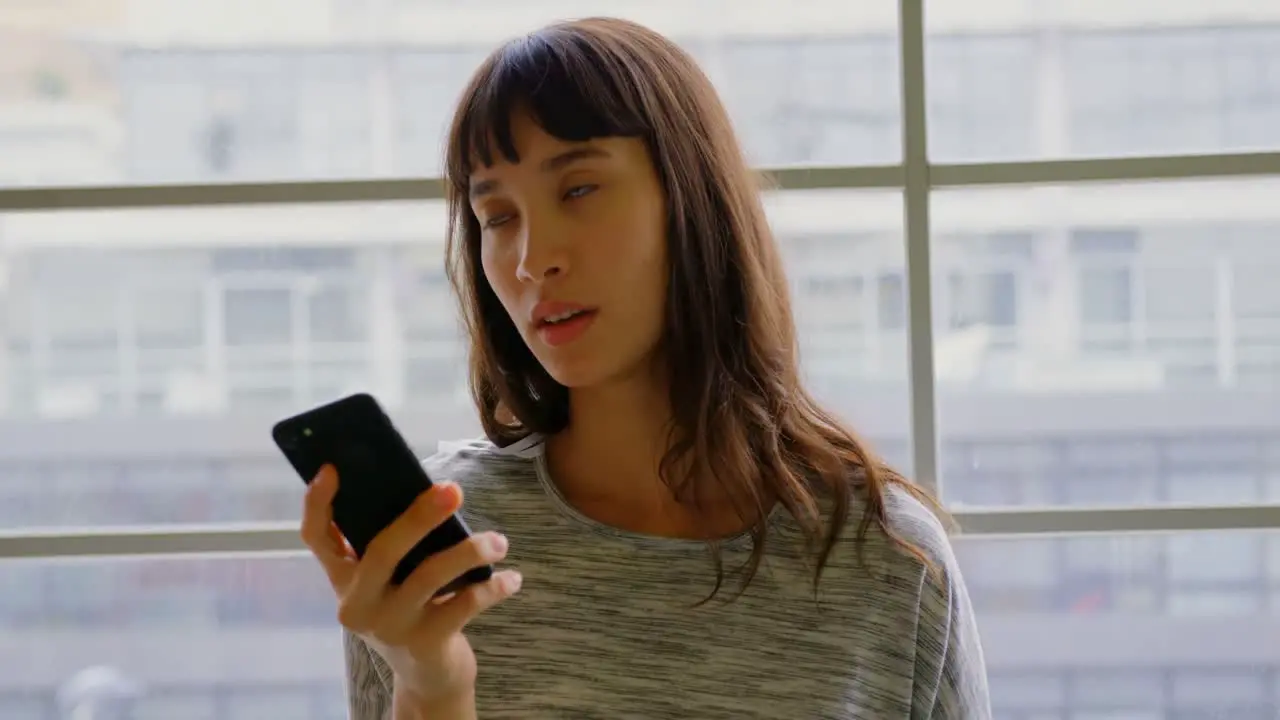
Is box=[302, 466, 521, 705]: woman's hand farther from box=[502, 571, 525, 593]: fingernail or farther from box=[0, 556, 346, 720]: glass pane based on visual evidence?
box=[0, 556, 346, 720]: glass pane

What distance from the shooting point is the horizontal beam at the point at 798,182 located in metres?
1.59

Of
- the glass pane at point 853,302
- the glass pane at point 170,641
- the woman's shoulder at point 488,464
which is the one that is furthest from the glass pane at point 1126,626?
the glass pane at point 170,641

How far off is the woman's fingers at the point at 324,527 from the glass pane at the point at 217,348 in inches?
27.4

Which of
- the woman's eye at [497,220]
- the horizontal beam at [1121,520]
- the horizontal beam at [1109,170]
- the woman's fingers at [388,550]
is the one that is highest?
the woman's eye at [497,220]

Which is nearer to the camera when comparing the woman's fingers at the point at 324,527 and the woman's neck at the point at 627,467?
the woman's fingers at the point at 324,527

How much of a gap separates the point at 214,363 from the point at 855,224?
2.72 feet

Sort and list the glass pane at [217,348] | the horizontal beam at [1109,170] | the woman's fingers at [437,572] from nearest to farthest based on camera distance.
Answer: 1. the woman's fingers at [437,572]
2. the horizontal beam at [1109,170]
3. the glass pane at [217,348]

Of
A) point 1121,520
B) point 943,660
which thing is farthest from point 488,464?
point 1121,520

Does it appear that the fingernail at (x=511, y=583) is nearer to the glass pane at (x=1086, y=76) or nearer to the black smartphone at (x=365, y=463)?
the black smartphone at (x=365, y=463)

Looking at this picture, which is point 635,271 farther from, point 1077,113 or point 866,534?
point 1077,113

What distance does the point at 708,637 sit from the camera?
4.02 feet

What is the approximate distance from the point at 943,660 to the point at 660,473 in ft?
1.05

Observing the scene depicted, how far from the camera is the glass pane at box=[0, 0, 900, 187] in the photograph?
5.55ft

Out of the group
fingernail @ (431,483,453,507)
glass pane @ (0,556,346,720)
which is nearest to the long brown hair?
fingernail @ (431,483,453,507)
